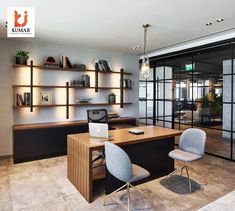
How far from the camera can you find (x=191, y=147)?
318cm

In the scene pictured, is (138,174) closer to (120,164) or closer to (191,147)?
(120,164)

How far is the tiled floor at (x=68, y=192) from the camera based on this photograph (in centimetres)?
250

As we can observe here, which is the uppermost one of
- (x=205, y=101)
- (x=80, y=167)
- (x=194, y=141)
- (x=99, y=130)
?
(x=205, y=101)

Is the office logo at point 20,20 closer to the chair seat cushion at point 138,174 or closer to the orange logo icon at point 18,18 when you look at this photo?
the orange logo icon at point 18,18

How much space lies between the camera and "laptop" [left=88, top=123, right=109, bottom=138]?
9.37 feet

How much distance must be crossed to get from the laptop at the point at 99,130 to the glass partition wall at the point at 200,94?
113 inches

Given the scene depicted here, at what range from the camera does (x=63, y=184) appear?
3.10 metres

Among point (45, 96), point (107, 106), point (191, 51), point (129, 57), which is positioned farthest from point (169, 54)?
point (45, 96)

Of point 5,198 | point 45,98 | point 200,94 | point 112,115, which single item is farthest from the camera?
point 112,115

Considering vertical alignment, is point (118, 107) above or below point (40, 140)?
above

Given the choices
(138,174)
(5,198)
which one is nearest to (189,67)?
(138,174)

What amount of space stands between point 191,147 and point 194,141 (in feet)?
0.39

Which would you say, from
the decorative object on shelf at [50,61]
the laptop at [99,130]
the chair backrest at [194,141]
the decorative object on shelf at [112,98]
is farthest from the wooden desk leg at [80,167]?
the decorative object on shelf at [112,98]

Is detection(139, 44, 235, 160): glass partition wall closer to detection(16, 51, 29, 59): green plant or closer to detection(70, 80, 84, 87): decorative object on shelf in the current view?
detection(70, 80, 84, 87): decorative object on shelf
